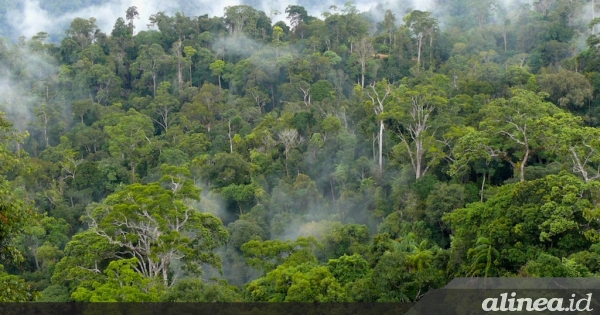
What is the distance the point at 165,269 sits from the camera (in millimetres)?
15773

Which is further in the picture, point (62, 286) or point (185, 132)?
point (185, 132)

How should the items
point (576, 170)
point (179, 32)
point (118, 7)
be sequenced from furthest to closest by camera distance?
point (118, 7) < point (179, 32) < point (576, 170)

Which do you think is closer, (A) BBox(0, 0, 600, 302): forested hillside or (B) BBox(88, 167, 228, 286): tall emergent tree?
(A) BBox(0, 0, 600, 302): forested hillside

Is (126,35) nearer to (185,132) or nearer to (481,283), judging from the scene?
(185,132)

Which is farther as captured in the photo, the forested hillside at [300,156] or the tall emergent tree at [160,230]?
the tall emergent tree at [160,230]

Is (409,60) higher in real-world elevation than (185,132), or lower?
higher

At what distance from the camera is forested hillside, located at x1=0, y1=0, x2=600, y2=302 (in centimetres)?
1366

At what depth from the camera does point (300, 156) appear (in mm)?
26109

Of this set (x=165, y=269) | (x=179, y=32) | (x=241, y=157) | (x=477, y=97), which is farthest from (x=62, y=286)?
(x=179, y=32)

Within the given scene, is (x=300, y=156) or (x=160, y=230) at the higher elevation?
(x=160, y=230)

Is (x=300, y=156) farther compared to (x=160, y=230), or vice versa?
(x=300, y=156)

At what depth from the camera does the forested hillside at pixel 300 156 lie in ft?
44.8

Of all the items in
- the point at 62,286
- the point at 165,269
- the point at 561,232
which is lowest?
the point at 62,286

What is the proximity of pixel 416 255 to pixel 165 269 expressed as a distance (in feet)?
20.2
